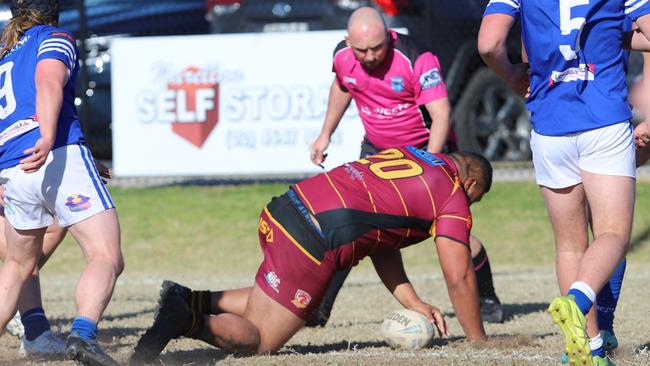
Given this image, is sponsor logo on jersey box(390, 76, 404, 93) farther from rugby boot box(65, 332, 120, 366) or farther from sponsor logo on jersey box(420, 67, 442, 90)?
rugby boot box(65, 332, 120, 366)

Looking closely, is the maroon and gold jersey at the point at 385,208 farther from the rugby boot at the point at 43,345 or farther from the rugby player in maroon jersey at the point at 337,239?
the rugby boot at the point at 43,345

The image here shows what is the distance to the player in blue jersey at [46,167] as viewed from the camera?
5.23 m

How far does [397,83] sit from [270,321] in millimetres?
2128

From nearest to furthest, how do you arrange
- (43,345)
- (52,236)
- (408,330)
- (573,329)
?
(573,329), (408,330), (43,345), (52,236)

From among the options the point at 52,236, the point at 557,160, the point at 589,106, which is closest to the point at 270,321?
the point at 52,236

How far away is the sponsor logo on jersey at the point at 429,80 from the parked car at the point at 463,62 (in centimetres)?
533

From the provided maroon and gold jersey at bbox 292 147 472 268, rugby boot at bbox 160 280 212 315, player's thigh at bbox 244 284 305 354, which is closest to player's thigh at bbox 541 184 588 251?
maroon and gold jersey at bbox 292 147 472 268

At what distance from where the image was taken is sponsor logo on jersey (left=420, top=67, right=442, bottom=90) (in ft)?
23.6

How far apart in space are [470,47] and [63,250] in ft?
15.6

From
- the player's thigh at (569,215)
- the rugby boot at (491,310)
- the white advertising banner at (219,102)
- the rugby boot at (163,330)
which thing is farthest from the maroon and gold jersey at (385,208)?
the white advertising banner at (219,102)

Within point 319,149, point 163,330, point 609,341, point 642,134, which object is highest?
point 642,134

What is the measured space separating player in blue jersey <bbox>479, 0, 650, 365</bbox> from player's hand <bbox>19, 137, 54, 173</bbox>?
1946 millimetres

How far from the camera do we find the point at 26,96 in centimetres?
547

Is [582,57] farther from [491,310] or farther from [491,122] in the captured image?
[491,122]
